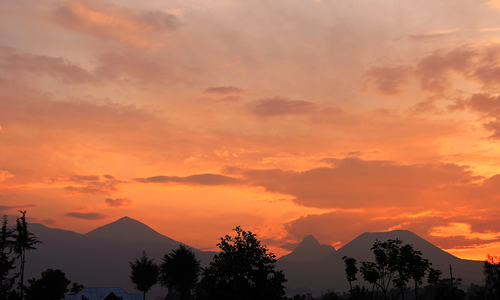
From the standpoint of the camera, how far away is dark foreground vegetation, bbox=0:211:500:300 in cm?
3709

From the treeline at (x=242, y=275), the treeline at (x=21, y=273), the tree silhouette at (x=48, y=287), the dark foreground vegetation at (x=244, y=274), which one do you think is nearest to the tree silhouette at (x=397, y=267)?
the dark foreground vegetation at (x=244, y=274)

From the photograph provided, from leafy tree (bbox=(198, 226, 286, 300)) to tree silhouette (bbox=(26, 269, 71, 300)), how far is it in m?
69.6

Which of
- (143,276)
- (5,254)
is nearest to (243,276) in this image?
(5,254)

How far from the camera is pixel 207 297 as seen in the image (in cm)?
3691

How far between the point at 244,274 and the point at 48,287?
249 feet

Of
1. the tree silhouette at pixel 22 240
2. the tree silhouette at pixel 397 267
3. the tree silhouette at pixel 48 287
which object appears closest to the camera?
the tree silhouette at pixel 397 267

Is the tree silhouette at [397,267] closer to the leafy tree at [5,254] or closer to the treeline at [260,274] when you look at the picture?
the treeline at [260,274]

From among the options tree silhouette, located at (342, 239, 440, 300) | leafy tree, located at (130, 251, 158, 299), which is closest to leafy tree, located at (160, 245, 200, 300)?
leafy tree, located at (130, 251, 158, 299)

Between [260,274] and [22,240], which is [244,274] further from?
[22,240]

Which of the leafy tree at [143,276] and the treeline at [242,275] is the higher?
the treeline at [242,275]

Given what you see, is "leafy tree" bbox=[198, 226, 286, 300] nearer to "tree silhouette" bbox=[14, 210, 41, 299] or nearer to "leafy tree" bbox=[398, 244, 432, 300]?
"leafy tree" bbox=[398, 244, 432, 300]

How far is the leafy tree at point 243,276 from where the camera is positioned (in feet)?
120

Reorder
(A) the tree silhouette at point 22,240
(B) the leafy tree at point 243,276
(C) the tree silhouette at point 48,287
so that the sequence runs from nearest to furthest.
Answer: (B) the leafy tree at point 243,276 < (A) the tree silhouette at point 22,240 < (C) the tree silhouette at point 48,287

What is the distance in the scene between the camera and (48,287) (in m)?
95.6
